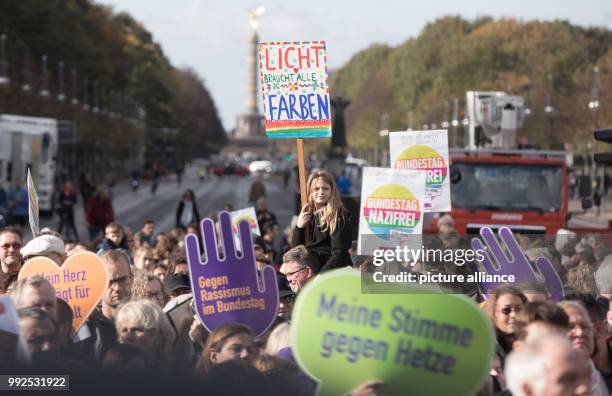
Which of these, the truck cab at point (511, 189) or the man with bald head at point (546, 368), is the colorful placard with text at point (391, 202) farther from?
the truck cab at point (511, 189)

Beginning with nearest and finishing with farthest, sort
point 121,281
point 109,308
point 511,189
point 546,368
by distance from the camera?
point 546,368, point 109,308, point 121,281, point 511,189

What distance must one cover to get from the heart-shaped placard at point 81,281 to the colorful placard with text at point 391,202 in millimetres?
3216

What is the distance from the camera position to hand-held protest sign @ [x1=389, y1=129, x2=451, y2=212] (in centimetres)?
1248

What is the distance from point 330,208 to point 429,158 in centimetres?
271

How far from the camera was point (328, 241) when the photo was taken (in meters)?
10.3

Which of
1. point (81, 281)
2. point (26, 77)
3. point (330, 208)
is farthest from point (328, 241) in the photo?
point (26, 77)

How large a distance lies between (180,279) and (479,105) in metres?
20.8

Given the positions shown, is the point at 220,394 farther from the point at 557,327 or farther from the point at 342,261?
the point at 342,261

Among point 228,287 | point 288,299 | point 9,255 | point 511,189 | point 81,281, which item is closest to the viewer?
point 228,287

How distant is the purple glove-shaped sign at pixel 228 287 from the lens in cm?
602

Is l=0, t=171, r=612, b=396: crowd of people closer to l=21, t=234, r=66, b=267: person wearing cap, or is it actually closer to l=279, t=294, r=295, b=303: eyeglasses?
l=279, t=294, r=295, b=303: eyeglasses

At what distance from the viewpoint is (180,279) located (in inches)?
372

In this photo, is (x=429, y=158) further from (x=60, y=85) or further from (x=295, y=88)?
(x=60, y=85)

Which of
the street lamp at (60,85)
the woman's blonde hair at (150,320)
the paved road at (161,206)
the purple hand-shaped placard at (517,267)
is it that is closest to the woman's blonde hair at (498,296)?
the purple hand-shaped placard at (517,267)
